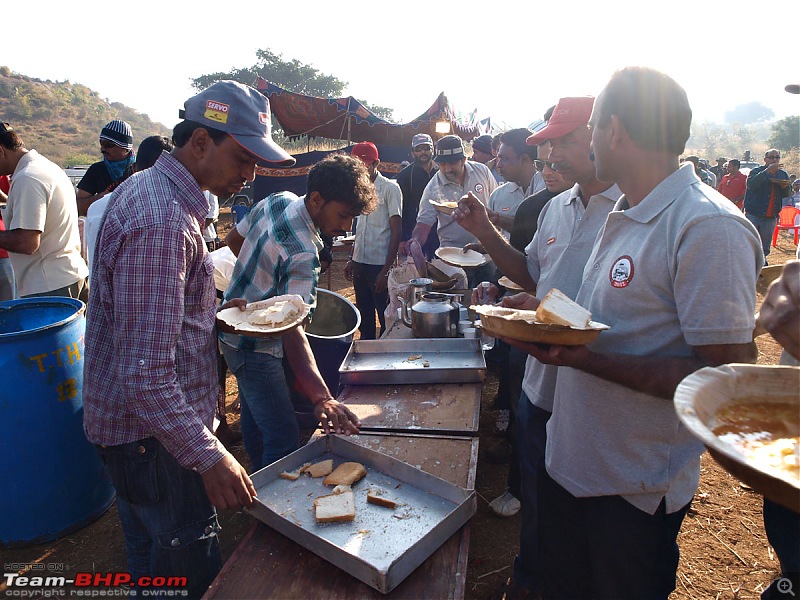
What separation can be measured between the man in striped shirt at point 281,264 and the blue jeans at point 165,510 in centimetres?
79

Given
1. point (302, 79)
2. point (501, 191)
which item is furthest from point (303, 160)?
point (302, 79)

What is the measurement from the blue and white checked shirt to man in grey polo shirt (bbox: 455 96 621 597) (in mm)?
1007

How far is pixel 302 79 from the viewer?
3844 centimetres

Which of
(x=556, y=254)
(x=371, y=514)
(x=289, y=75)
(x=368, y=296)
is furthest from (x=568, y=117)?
(x=289, y=75)

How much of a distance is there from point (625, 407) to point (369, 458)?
109 centimetres

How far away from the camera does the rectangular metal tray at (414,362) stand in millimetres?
2988

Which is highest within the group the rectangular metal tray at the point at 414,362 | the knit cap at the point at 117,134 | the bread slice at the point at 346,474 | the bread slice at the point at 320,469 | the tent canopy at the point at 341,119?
the tent canopy at the point at 341,119

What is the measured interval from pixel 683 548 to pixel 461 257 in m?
2.61

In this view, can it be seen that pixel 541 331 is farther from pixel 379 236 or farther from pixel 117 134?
pixel 117 134

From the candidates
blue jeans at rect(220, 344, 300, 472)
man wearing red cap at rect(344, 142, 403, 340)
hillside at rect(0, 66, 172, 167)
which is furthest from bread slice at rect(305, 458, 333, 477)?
hillside at rect(0, 66, 172, 167)

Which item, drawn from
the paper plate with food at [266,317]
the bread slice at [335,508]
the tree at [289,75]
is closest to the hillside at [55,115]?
the tree at [289,75]

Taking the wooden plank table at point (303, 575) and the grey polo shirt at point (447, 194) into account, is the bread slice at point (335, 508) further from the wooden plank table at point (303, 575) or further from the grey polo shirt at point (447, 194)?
the grey polo shirt at point (447, 194)

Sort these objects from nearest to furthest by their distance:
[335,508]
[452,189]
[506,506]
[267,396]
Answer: [335,508]
[267,396]
[506,506]
[452,189]

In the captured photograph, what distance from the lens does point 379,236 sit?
550cm
